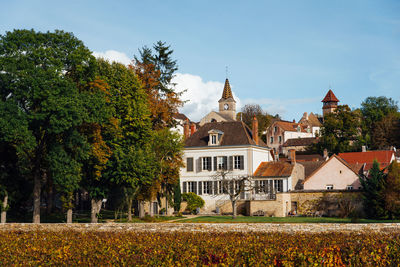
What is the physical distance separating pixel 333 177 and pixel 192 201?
13889mm

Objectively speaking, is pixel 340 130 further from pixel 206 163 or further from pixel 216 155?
pixel 206 163

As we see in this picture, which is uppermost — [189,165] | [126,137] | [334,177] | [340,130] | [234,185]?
[340,130]

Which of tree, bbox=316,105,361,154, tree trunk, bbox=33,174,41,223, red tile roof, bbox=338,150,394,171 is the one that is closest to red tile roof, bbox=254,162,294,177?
red tile roof, bbox=338,150,394,171

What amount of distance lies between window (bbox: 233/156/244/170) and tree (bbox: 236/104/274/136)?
4832 cm

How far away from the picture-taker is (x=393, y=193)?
123 ft

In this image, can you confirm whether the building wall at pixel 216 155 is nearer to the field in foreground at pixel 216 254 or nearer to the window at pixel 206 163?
the window at pixel 206 163

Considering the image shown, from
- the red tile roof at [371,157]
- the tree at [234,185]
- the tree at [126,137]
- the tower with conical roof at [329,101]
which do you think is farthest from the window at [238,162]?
the tower with conical roof at [329,101]

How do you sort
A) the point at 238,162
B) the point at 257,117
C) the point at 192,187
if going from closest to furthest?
1. the point at 238,162
2. the point at 192,187
3. the point at 257,117

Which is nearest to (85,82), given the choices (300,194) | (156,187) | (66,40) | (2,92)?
(66,40)

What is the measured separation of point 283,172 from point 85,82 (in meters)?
22.8

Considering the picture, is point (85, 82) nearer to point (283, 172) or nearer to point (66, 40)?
point (66, 40)

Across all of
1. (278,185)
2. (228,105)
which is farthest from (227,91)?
(278,185)

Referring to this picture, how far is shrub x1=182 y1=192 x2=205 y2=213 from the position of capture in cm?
4816

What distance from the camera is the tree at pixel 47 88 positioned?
2856cm
